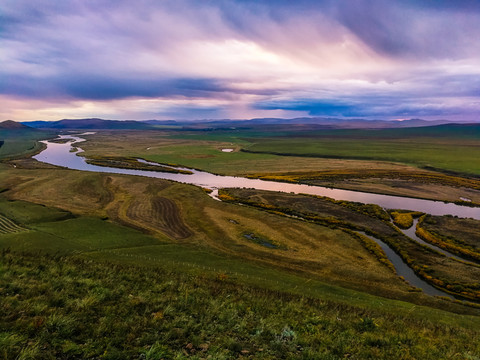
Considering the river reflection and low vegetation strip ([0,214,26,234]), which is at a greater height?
the river reflection

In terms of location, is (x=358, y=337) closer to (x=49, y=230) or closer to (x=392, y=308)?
(x=392, y=308)

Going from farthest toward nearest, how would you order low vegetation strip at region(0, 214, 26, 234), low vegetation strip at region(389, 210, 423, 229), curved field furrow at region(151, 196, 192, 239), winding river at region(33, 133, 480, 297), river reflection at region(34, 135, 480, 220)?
river reflection at region(34, 135, 480, 220) < low vegetation strip at region(389, 210, 423, 229) < curved field furrow at region(151, 196, 192, 239) < low vegetation strip at region(0, 214, 26, 234) < winding river at region(33, 133, 480, 297)

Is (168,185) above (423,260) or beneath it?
above

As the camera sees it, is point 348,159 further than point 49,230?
Yes

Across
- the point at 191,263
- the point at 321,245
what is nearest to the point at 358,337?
the point at 191,263

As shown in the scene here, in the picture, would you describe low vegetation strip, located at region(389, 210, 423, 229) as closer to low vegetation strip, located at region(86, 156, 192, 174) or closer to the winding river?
the winding river

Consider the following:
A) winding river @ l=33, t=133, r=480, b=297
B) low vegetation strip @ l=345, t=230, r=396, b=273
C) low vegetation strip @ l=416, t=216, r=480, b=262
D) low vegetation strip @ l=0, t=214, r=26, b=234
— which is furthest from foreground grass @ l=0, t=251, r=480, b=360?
low vegetation strip @ l=0, t=214, r=26, b=234

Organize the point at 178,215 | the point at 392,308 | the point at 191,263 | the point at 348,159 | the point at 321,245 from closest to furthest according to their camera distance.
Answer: the point at 392,308
the point at 191,263
the point at 321,245
the point at 178,215
the point at 348,159

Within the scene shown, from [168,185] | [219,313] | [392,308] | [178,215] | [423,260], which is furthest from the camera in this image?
[168,185]

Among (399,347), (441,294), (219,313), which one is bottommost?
(441,294)
